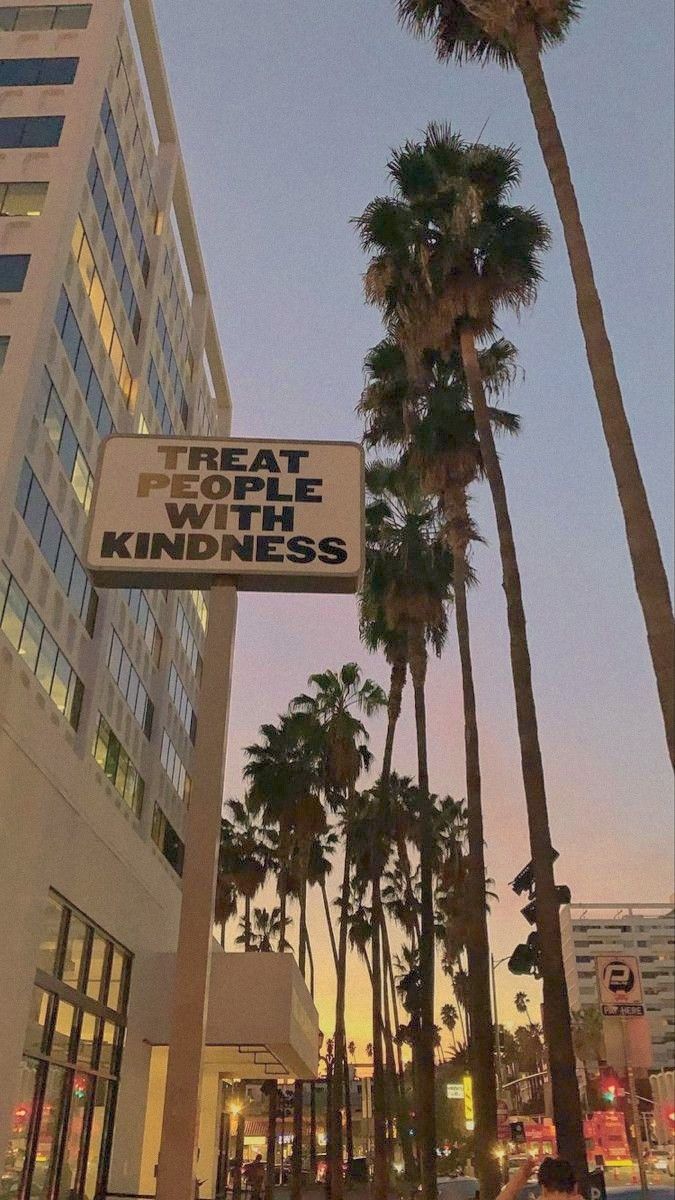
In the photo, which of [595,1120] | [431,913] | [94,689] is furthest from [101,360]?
[595,1120]

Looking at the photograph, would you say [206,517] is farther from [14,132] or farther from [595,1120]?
[595,1120]

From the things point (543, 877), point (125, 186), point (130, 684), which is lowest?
point (543, 877)

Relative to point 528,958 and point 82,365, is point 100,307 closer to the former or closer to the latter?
point 82,365

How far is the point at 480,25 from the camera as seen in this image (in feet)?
53.9

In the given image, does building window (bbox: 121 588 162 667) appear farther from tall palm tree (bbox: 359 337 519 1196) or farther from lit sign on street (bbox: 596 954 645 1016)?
lit sign on street (bbox: 596 954 645 1016)

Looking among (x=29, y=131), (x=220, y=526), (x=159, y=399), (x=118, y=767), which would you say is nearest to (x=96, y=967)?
(x=118, y=767)

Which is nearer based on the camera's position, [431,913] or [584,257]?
[584,257]

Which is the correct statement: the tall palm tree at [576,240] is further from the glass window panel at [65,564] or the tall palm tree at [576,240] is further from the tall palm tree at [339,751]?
the tall palm tree at [339,751]

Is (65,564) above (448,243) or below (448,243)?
below

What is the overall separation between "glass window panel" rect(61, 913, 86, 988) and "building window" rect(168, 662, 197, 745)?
39.2 ft

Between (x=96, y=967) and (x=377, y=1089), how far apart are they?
57.3 feet

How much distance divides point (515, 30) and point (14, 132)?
14.0 m

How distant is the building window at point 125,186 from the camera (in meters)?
26.0

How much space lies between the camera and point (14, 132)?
23406mm
